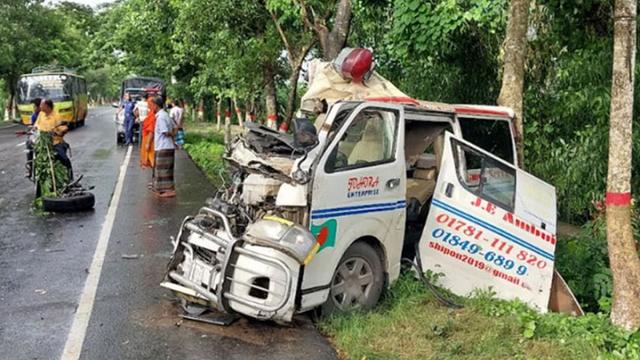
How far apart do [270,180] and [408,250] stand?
1905 mm

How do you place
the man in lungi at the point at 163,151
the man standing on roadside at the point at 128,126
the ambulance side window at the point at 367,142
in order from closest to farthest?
the ambulance side window at the point at 367,142 → the man in lungi at the point at 163,151 → the man standing on roadside at the point at 128,126

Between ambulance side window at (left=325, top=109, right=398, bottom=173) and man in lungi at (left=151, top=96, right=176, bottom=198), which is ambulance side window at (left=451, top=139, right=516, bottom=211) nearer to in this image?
ambulance side window at (left=325, top=109, right=398, bottom=173)

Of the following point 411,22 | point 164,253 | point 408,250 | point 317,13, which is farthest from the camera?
point 317,13

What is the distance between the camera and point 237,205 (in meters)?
5.95

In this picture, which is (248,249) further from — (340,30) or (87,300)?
(340,30)

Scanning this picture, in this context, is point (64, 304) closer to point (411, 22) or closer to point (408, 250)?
point (408, 250)

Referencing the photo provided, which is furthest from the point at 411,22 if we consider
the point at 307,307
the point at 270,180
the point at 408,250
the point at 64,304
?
the point at 64,304

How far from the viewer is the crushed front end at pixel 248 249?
5211 mm

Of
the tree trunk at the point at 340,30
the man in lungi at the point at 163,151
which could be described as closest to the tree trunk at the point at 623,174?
the tree trunk at the point at 340,30

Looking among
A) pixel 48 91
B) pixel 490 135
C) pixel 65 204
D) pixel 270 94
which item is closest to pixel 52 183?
pixel 65 204

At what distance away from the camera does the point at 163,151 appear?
1170cm

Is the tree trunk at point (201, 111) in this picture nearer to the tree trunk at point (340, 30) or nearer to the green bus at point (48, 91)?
the green bus at point (48, 91)

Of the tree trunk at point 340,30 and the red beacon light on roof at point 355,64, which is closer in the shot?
the red beacon light on roof at point 355,64

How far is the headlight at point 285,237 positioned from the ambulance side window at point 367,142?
63 centimetres
